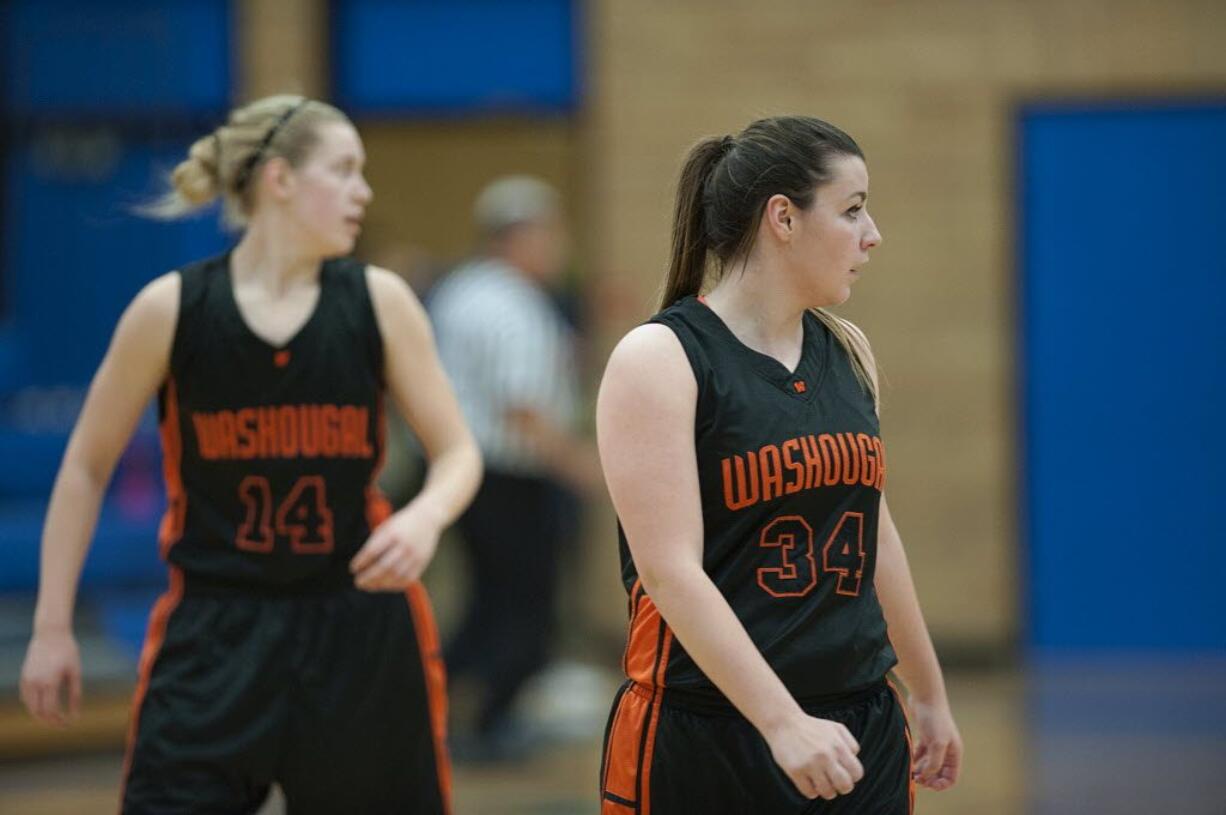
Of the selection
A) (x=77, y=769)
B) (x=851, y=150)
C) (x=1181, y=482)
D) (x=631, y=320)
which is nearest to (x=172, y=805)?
(x=851, y=150)

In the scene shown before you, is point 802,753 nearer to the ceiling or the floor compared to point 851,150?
nearer to the floor

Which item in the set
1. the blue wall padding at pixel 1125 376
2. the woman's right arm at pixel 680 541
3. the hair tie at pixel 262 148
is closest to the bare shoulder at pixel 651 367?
the woman's right arm at pixel 680 541

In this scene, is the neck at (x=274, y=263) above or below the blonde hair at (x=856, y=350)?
above

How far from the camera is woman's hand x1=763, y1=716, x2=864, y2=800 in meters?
2.25

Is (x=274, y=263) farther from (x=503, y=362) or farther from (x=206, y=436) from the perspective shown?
(x=503, y=362)

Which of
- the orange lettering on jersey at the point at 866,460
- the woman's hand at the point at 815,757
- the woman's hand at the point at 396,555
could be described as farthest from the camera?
the woman's hand at the point at 396,555

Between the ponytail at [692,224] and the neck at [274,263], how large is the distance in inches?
34.4

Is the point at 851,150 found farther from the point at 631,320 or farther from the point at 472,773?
the point at 631,320

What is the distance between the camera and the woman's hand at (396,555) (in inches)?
119

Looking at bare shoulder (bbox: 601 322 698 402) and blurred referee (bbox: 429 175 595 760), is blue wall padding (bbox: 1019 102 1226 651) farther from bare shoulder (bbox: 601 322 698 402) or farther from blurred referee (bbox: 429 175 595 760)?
bare shoulder (bbox: 601 322 698 402)

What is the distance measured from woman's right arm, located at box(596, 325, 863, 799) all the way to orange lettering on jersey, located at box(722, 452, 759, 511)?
55 mm

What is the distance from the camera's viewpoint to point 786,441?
245 centimetres

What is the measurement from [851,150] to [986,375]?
5.45 m

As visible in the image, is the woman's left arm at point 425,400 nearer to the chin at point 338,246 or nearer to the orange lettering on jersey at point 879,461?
the chin at point 338,246
